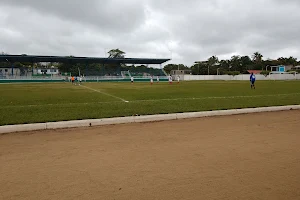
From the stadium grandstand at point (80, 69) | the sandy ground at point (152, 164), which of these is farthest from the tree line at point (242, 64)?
the sandy ground at point (152, 164)

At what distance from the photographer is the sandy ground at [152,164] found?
310 centimetres

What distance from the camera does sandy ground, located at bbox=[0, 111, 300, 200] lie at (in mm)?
3102

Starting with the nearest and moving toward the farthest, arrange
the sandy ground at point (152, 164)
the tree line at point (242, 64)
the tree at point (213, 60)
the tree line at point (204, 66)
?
1. the sandy ground at point (152, 164)
2. the tree line at point (204, 66)
3. the tree line at point (242, 64)
4. the tree at point (213, 60)

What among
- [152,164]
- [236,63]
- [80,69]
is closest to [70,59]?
[80,69]

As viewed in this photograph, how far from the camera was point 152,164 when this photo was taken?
402 cm

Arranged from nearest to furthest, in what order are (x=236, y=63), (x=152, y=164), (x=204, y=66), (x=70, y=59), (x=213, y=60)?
(x=152, y=164) → (x=70, y=59) → (x=204, y=66) → (x=236, y=63) → (x=213, y=60)

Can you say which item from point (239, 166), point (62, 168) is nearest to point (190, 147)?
point (239, 166)

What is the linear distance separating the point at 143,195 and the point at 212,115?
251 inches

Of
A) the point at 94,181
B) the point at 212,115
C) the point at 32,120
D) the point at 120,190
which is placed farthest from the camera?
the point at 212,115

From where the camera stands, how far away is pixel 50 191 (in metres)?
3.10

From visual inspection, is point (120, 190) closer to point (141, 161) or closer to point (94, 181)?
point (94, 181)

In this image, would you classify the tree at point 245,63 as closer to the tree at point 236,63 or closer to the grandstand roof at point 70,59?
the tree at point 236,63

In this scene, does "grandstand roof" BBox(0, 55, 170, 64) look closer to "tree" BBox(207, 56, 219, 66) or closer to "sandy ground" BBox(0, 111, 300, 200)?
"tree" BBox(207, 56, 219, 66)

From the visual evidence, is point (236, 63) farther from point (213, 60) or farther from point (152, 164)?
point (152, 164)
